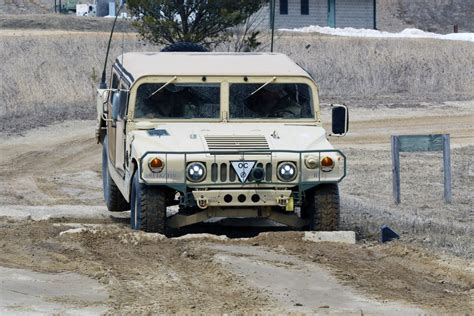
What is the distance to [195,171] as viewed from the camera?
11.7 m

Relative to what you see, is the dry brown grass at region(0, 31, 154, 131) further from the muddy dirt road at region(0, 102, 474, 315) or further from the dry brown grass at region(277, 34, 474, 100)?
the muddy dirt road at region(0, 102, 474, 315)

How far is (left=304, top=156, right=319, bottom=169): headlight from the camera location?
11.8 metres

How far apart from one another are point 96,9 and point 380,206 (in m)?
52.1

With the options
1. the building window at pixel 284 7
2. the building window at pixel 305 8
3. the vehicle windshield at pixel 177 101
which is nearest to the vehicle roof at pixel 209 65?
the vehicle windshield at pixel 177 101

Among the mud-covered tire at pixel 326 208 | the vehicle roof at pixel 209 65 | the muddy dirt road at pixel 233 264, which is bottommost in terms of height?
the muddy dirt road at pixel 233 264

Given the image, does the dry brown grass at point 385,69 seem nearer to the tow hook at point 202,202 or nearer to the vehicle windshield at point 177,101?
the vehicle windshield at point 177,101

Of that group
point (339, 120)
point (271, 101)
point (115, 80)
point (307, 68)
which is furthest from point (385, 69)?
point (271, 101)

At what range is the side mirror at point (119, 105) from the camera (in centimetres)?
1304

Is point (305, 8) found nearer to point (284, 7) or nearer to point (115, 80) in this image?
point (284, 7)

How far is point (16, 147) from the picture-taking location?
2352cm

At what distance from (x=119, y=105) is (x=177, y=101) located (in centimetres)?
73

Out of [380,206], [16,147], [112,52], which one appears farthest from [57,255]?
[112,52]

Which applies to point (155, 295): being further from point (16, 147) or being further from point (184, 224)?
point (16, 147)

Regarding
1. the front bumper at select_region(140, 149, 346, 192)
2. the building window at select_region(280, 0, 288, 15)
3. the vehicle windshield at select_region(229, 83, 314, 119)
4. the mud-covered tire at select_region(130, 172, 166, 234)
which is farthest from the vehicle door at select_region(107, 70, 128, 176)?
the building window at select_region(280, 0, 288, 15)
